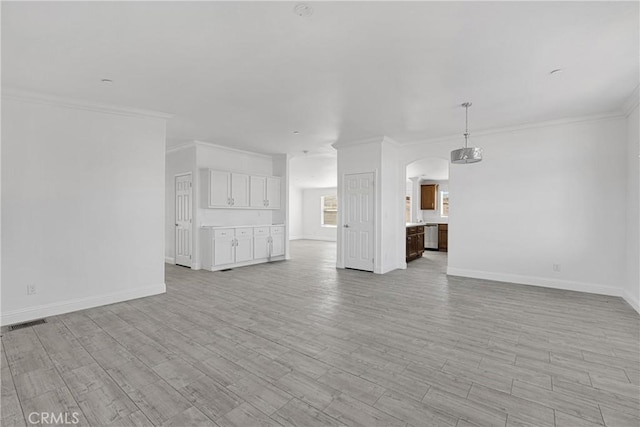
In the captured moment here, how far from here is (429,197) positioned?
10.6 m

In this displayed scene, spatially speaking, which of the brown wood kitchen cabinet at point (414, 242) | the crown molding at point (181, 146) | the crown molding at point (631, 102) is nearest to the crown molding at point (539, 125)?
the crown molding at point (631, 102)

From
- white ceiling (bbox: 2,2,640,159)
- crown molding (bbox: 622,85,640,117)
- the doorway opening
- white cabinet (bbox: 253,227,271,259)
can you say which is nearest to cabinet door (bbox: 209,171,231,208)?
white cabinet (bbox: 253,227,271,259)

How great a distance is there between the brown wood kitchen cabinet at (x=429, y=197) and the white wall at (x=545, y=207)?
4.86m

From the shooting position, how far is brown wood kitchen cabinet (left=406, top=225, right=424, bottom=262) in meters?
7.51

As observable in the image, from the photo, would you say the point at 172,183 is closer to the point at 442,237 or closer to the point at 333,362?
the point at 333,362

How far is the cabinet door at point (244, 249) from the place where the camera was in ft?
21.6

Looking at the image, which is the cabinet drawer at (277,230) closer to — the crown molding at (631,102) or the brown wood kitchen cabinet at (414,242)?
the brown wood kitchen cabinet at (414,242)

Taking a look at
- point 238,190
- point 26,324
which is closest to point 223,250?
point 238,190

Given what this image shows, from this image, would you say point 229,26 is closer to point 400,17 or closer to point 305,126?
point 400,17

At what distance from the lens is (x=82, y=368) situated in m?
2.41

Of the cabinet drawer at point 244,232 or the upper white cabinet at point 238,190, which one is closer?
the upper white cabinet at point 238,190

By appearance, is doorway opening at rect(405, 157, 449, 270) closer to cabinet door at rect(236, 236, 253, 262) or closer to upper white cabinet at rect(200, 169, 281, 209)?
upper white cabinet at rect(200, 169, 281, 209)

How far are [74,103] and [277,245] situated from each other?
4.74m

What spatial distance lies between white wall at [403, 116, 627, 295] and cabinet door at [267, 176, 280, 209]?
3.89 m
